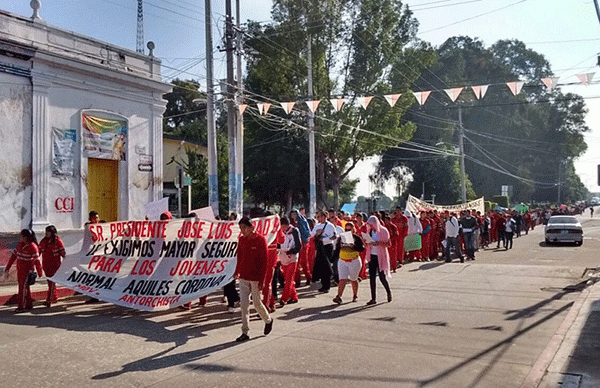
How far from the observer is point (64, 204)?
15945 millimetres

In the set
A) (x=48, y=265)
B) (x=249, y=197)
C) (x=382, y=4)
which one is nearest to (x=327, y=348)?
(x=48, y=265)

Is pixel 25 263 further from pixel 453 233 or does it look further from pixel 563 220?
pixel 563 220

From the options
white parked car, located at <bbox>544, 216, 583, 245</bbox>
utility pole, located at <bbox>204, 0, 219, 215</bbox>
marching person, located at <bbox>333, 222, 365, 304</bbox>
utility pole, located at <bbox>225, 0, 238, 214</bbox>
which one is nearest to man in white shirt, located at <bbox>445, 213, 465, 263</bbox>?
utility pole, located at <bbox>225, 0, 238, 214</bbox>

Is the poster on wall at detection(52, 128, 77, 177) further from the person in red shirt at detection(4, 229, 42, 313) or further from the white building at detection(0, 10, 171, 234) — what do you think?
the person in red shirt at detection(4, 229, 42, 313)

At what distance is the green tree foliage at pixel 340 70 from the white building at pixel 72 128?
13169 millimetres

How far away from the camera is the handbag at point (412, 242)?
64.0 ft

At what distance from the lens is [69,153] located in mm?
16109

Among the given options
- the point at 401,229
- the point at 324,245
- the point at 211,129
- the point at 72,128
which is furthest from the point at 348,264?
the point at 211,129

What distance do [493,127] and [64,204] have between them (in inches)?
2342

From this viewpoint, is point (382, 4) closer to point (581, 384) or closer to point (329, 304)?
point (329, 304)

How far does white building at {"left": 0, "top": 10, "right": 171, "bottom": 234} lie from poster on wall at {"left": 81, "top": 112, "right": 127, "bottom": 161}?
3 centimetres

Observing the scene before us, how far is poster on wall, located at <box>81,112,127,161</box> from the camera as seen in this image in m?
16.5

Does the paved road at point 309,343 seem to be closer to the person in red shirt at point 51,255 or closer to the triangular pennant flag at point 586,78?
the person in red shirt at point 51,255

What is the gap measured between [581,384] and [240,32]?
17.9 meters
